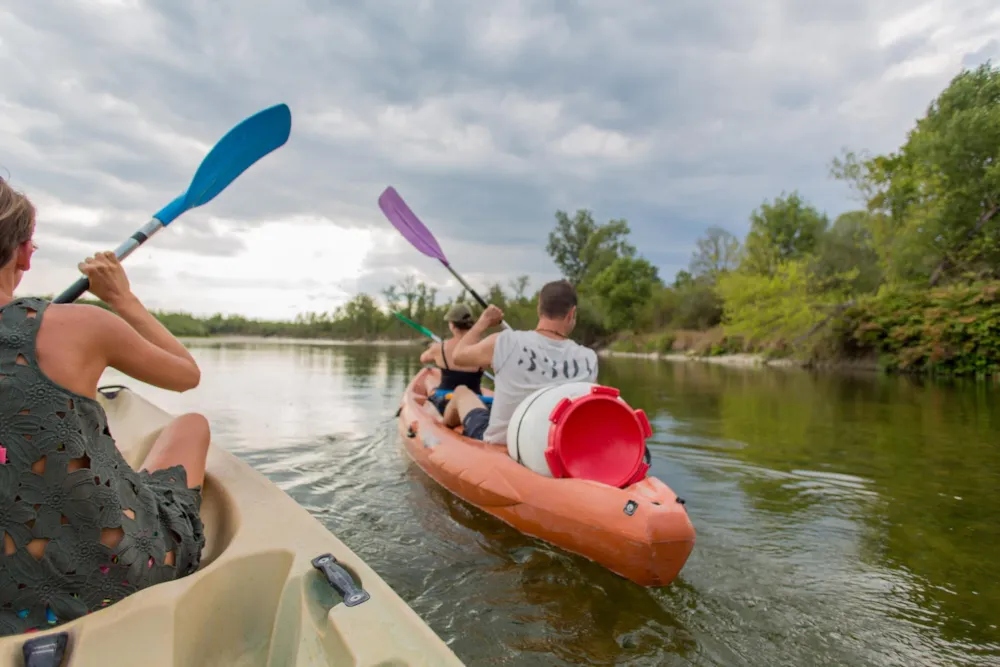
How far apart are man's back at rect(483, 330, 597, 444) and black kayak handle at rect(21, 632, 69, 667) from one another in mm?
2575

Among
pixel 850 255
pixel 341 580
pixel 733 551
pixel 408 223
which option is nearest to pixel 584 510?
pixel 733 551

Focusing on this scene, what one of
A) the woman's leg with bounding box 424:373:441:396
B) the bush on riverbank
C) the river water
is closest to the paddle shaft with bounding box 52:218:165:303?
the river water

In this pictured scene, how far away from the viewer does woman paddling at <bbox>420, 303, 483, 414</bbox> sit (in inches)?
205

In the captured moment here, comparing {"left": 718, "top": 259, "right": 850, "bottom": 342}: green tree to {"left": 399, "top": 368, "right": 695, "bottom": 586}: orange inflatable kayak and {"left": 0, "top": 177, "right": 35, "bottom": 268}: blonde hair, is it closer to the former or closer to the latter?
{"left": 399, "top": 368, "right": 695, "bottom": 586}: orange inflatable kayak

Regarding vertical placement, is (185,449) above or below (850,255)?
below

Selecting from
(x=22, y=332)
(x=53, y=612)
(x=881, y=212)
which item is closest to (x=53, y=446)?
(x=22, y=332)

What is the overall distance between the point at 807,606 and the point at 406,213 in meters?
4.69

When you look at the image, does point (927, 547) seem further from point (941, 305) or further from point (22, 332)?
point (941, 305)

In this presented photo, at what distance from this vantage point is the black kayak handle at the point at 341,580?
54.2 inches

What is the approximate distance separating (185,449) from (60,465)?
71 cm

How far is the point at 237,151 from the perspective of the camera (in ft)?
10.1

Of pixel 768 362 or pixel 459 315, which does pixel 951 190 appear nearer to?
pixel 768 362

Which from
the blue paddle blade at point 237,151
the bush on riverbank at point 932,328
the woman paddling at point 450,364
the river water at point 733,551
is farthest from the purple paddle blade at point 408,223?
the bush on riverbank at point 932,328

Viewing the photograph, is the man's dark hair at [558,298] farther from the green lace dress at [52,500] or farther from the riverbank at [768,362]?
the riverbank at [768,362]
